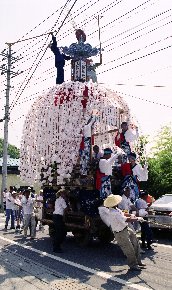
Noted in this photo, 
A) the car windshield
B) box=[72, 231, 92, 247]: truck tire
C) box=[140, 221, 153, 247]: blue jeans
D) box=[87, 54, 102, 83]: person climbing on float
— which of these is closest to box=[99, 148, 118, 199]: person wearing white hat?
box=[72, 231, 92, 247]: truck tire

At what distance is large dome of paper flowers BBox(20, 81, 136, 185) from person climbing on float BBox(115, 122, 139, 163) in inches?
11.4

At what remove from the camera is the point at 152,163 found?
2341 cm

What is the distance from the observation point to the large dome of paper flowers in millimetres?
10219

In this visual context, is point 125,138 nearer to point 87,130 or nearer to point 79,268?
point 87,130

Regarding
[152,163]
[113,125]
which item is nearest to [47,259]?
[113,125]

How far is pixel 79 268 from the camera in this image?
791 centimetres

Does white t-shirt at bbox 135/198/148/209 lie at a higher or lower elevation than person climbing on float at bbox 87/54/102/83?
lower

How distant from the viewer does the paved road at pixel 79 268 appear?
666 centimetres

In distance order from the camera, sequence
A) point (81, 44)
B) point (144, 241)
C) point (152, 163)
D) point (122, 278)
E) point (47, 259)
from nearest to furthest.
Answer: point (122, 278)
point (47, 259)
point (144, 241)
point (81, 44)
point (152, 163)

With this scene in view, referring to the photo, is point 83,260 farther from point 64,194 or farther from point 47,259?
point 64,194

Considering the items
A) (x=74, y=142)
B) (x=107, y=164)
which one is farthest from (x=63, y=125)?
(x=107, y=164)

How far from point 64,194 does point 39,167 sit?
1229 millimetres

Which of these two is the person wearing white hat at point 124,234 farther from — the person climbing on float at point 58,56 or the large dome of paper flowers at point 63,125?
the person climbing on float at point 58,56

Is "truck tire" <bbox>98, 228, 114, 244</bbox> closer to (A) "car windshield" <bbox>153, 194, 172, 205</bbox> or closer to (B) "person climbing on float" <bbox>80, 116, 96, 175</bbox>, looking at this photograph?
(B) "person climbing on float" <bbox>80, 116, 96, 175</bbox>
